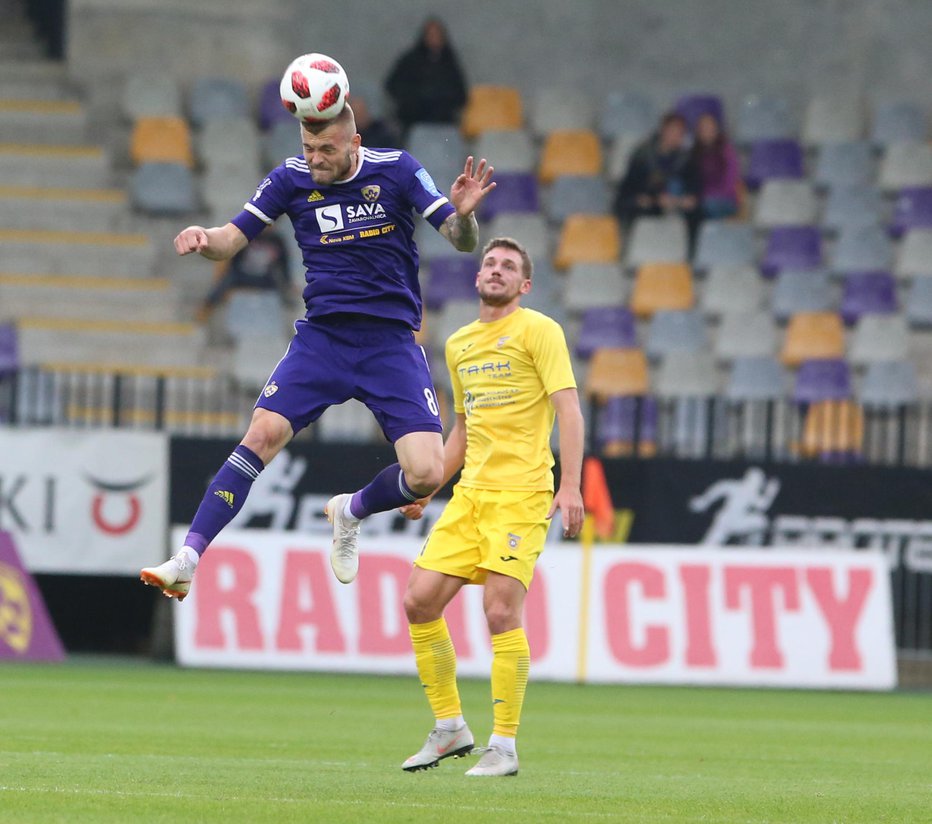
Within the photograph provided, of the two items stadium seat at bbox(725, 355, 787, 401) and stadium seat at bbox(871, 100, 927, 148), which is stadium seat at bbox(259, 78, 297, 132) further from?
stadium seat at bbox(871, 100, 927, 148)

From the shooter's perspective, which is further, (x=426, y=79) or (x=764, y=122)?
(x=764, y=122)

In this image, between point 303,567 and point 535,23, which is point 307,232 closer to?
point 303,567

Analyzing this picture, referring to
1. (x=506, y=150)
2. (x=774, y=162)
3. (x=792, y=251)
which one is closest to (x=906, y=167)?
(x=774, y=162)

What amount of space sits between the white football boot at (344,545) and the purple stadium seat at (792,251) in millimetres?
14092

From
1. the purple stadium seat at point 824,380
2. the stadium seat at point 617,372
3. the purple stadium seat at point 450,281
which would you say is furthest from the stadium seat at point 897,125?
the purple stadium seat at point 450,281

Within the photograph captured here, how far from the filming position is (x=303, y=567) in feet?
51.7

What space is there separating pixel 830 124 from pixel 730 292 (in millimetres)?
3192

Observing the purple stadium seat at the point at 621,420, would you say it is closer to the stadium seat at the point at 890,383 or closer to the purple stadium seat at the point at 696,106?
the stadium seat at the point at 890,383

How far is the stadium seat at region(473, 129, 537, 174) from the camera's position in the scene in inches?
885

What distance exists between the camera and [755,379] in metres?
20.8

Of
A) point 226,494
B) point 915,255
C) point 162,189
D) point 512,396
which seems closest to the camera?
point 226,494

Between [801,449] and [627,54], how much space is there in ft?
28.5

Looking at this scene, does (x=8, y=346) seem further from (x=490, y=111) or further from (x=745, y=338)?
(x=745, y=338)

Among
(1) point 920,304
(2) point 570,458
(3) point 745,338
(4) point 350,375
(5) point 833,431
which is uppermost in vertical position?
(1) point 920,304
